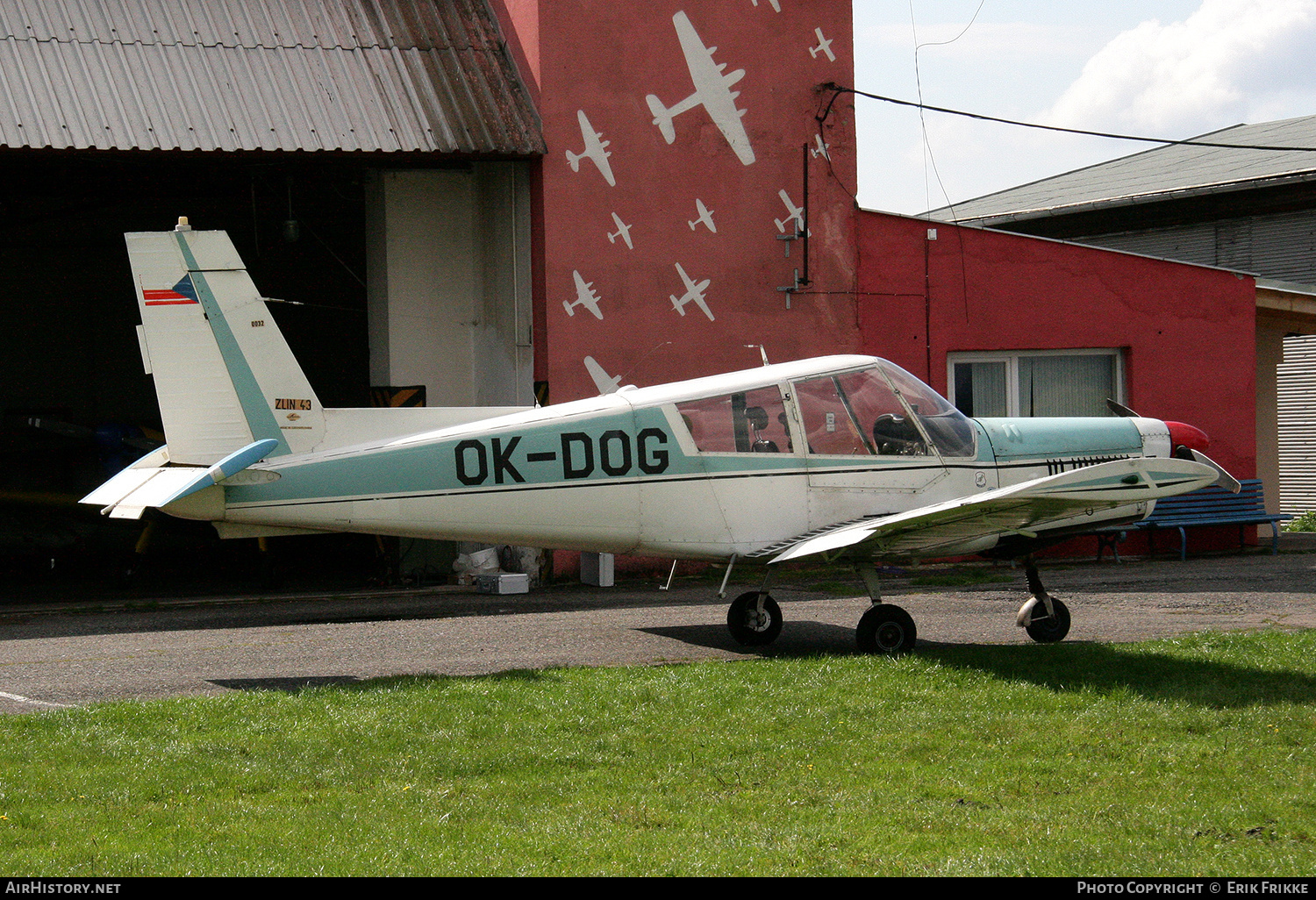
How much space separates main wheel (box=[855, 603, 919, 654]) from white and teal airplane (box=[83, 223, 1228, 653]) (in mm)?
19

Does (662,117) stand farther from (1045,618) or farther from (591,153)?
(1045,618)

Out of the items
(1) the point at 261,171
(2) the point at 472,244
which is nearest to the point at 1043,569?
(2) the point at 472,244

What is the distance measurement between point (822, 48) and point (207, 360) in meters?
10.1

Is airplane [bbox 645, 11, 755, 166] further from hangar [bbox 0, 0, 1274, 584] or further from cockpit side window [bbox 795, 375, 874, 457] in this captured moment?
cockpit side window [bbox 795, 375, 874, 457]

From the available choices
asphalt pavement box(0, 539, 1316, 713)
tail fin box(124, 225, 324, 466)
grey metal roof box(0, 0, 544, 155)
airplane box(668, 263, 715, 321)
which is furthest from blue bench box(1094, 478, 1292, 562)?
tail fin box(124, 225, 324, 466)

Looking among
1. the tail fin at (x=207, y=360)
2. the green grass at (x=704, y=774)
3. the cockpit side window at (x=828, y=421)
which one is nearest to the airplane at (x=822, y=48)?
the cockpit side window at (x=828, y=421)

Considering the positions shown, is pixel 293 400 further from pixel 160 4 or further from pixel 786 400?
pixel 160 4

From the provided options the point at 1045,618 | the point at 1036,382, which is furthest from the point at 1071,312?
the point at 1045,618

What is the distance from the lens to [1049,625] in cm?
956

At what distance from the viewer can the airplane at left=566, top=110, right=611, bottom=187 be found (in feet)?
49.4

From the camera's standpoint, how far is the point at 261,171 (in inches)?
652

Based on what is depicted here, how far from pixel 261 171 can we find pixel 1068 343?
11132 mm

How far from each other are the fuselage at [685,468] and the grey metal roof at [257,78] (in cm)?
663

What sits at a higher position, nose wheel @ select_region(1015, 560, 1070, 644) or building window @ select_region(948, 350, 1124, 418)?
building window @ select_region(948, 350, 1124, 418)
